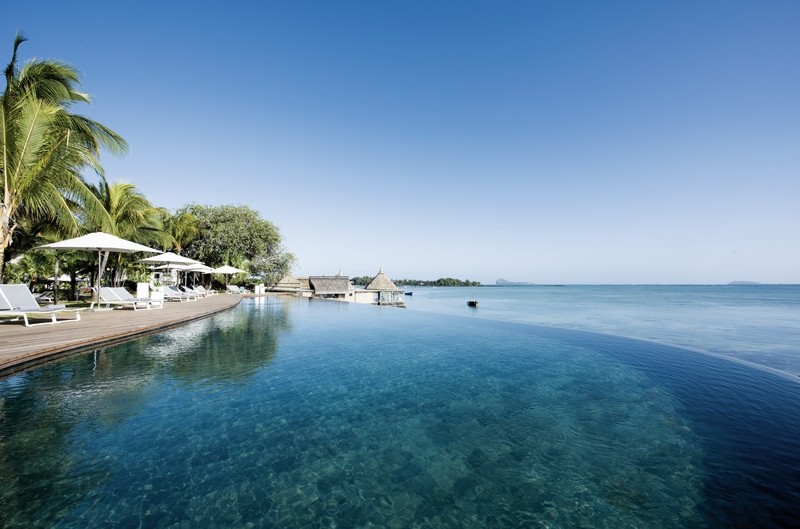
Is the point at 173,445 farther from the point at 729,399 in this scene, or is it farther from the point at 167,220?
the point at 167,220

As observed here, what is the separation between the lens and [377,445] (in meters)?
4.34

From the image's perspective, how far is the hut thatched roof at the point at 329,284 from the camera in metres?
33.9

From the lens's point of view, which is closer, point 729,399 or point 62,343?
point 62,343

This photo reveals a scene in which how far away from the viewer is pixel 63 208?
32.1 feet

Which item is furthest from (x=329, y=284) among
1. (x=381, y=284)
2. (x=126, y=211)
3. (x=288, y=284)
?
(x=126, y=211)

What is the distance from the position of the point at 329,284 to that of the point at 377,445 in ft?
102

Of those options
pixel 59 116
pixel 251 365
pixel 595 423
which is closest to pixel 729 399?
pixel 595 423

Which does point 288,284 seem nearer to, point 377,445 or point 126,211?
point 126,211

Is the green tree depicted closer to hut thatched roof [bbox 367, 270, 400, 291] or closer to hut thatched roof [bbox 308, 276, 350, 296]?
hut thatched roof [bbox 308, 276, 350, 296]

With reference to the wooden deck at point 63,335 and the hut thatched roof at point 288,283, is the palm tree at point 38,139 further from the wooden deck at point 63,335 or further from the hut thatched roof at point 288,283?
the hut thatched roof at point 288,283

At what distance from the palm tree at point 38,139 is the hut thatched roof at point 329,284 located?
77.2 ft

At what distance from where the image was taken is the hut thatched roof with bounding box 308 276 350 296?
3391 cm

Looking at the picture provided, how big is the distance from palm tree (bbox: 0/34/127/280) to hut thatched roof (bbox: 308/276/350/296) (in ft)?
77.2

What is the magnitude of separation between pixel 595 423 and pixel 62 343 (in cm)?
1059
